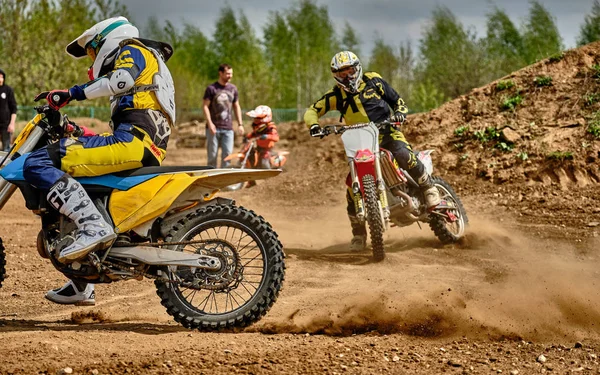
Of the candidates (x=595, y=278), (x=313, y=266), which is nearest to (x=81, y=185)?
(x=313, y=266)

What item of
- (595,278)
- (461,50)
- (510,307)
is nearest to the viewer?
(510,307)

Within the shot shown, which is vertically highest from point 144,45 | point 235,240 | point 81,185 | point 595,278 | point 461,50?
point 461,50

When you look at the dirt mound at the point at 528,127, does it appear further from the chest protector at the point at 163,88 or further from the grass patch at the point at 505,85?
the chest protector at the point at 163,88

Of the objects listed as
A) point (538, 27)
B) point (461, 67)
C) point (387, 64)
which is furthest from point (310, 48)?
point (461, 67)

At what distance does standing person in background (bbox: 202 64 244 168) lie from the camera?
14.6 m

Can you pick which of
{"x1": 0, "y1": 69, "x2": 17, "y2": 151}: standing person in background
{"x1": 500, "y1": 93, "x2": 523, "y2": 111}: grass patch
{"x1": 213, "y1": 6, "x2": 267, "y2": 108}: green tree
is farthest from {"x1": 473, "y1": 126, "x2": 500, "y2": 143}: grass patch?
{"x1": 213, "y1": 6, "x2": 267, "y2": 108}: green tree

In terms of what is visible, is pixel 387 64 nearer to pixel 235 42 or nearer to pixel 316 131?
pixel 235 42

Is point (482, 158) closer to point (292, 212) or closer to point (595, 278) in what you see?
point (292, 212)

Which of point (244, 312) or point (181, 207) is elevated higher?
point (181, 207)

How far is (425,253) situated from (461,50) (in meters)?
20.5

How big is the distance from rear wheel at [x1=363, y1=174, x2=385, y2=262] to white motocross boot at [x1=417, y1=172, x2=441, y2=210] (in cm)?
85

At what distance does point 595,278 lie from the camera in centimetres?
729

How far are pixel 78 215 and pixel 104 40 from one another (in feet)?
3.93

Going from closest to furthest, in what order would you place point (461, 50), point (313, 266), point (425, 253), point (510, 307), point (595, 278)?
point (510, 307) < point (595, 278) < point (313, 266) < point (425, 253) < point (461, 50)
